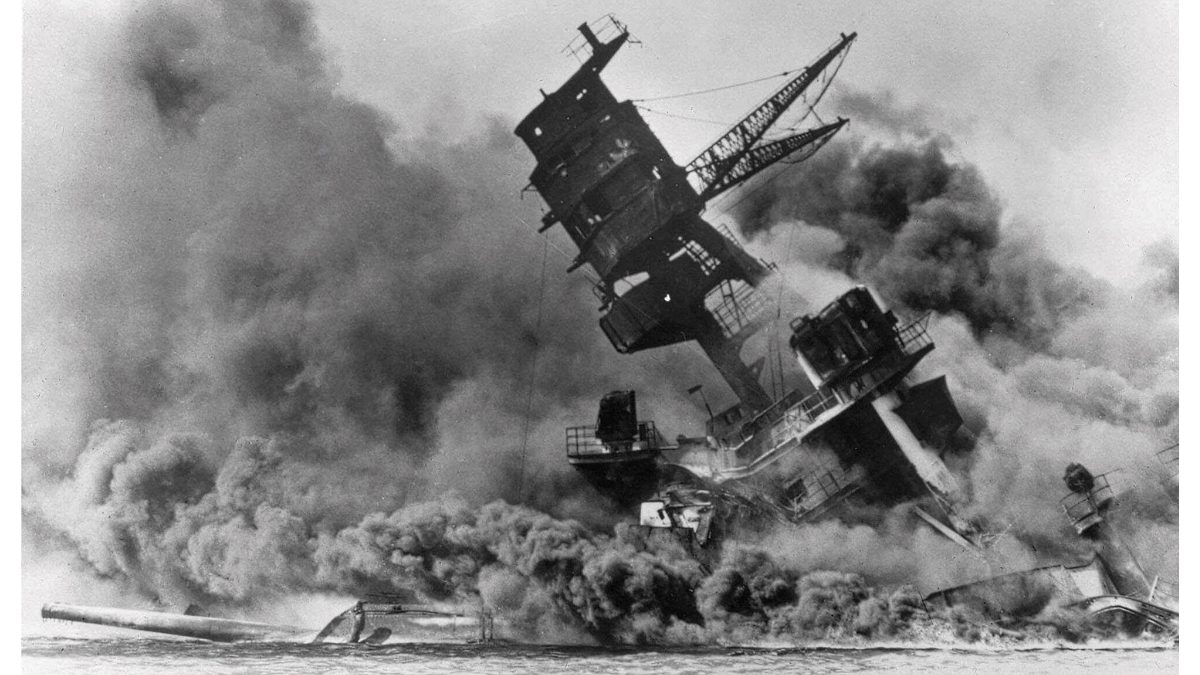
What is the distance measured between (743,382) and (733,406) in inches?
10.7

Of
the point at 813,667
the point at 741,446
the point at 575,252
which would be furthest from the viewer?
the point at 575,252

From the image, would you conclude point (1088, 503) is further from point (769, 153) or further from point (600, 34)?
point (600, 34)

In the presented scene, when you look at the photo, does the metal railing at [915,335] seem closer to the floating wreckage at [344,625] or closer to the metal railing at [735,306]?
the metal railing at [735,306]

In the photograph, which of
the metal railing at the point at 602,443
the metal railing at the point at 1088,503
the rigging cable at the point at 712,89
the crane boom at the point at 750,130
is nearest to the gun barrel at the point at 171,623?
the metal railing at the point at 602,443

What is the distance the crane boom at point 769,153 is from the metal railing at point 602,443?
253 cm

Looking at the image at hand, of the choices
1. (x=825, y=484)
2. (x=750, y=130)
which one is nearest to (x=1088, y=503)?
(x=825, y=484)

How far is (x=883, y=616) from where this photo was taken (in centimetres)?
962

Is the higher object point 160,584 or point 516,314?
point 516,314

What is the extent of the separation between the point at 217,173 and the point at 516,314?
3.78m

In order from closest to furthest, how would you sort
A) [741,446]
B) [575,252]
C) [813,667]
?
[813,667]
[741,446]
[575,252]

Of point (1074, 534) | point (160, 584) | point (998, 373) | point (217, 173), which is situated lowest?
point (1074, 534)
